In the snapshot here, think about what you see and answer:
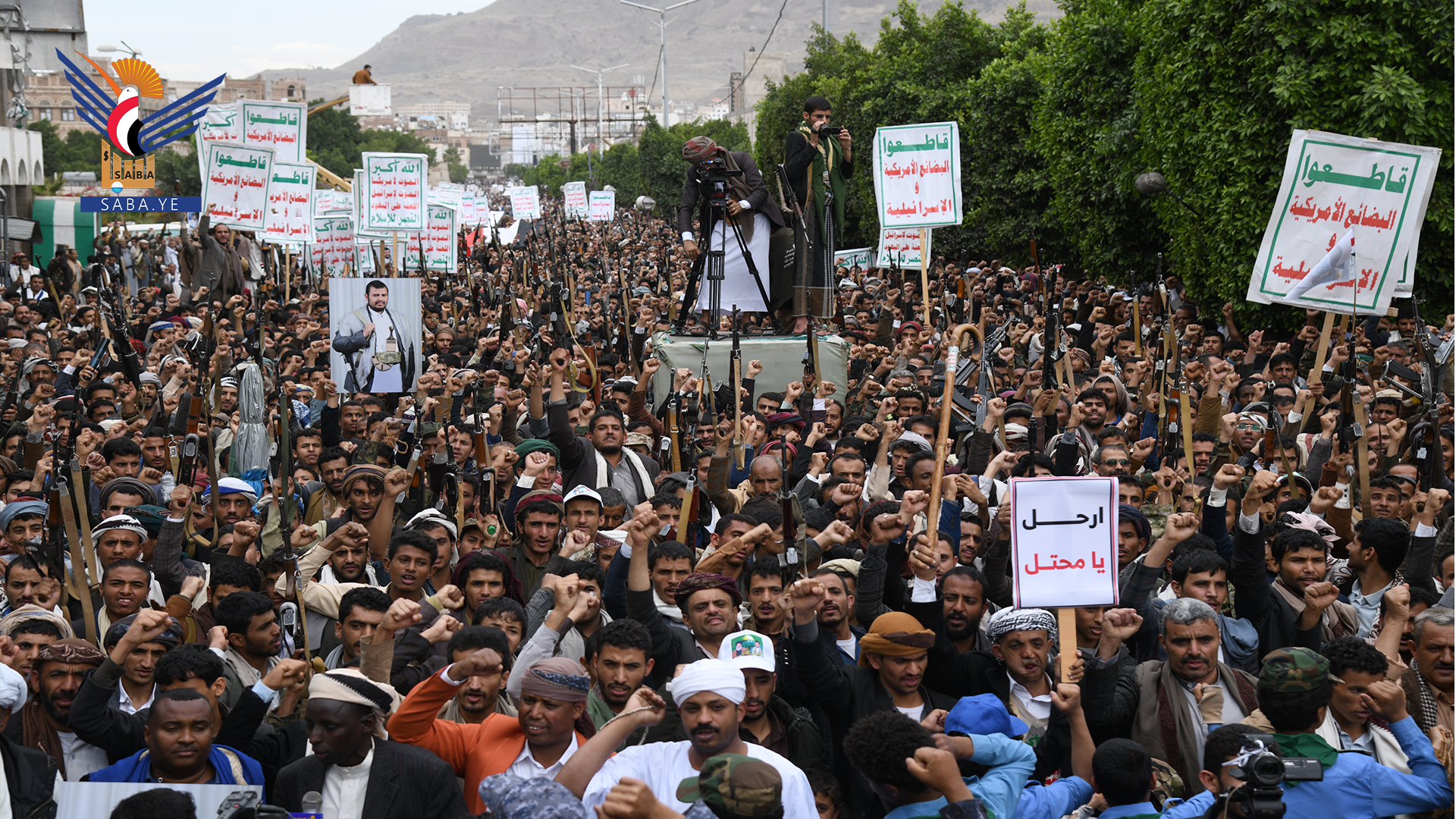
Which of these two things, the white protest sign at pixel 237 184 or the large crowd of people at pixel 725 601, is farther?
the white protest sign at pixel 237 184

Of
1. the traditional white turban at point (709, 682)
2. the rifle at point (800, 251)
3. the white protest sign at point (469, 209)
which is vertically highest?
the white protest sign at point (469, 209)

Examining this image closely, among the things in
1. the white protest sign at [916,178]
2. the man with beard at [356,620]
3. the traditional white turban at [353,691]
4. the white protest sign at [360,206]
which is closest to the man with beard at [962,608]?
the man with beard at [356,620]

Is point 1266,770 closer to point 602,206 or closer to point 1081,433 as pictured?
point 1081,433

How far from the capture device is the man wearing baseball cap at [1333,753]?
3916mm

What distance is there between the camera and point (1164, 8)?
15398 millimetres

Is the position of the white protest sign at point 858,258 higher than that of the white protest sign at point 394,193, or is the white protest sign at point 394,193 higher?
the white protest sign at point 394,193

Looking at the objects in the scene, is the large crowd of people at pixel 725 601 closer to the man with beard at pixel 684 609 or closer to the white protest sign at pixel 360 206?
the man with beard at pixel 684 609

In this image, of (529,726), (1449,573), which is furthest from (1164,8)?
(529,726)

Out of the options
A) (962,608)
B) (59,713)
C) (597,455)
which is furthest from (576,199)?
(59,713)

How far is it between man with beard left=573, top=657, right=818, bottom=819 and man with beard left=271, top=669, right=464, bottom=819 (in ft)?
1.34

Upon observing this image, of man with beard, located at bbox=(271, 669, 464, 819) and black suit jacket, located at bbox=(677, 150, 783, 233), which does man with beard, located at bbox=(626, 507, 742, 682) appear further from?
black suit jacket, located at bbox=(677, 150, 783, 233)

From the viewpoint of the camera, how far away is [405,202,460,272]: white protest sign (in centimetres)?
1936

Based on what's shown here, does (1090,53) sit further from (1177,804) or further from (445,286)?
(1177,804)

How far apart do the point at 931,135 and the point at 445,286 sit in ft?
32.9
